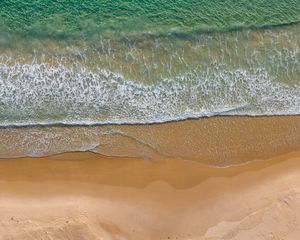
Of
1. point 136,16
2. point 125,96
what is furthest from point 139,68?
point 136,16

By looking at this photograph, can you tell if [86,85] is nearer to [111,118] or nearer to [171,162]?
[111,118]

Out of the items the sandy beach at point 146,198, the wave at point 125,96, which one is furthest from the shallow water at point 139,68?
the sandy beach at point 146,198

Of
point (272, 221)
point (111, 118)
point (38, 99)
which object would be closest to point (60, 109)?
point (38, 99)

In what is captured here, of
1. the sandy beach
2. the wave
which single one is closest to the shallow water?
the wave

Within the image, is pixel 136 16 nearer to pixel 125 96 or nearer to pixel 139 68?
pixel 139 68

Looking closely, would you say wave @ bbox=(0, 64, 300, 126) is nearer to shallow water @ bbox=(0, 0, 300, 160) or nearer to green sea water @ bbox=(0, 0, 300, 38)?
shallow water @ bbox=(0, 0, 300, 160)
